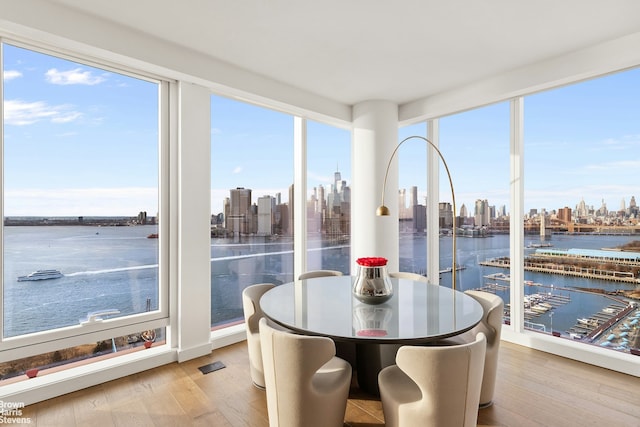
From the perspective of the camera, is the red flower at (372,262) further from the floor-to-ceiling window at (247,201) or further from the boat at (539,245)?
the boat at (539,245)

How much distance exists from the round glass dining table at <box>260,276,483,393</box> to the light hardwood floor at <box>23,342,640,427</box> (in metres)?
0.71

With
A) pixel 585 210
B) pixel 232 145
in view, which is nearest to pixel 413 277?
pixel 585 210

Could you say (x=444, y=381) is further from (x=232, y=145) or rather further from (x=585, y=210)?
(x=232, y=145)

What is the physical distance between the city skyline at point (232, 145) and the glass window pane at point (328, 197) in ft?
0.35

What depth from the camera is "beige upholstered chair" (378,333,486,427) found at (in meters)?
1.61

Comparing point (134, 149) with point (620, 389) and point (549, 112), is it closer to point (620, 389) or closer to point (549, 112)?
point (549, 112)

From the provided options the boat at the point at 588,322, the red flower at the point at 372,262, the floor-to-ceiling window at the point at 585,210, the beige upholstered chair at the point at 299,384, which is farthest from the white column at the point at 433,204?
the beige upholstered chair at the point at 299,384

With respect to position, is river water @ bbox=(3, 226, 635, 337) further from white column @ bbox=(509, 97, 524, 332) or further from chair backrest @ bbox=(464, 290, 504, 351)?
chair backrest @ bbox=(464, 290, 504, 351)

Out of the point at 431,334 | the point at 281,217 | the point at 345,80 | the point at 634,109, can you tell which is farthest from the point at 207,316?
the point at 634,109

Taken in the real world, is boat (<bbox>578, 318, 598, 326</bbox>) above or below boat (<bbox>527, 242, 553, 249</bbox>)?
below

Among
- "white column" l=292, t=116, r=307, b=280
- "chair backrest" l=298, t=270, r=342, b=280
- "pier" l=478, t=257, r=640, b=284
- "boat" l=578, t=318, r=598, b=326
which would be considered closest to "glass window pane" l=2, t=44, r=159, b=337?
"chair backrest" l=298, t=270, r=342, b=280

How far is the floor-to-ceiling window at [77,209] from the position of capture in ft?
8.28

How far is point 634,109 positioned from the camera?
121 inches

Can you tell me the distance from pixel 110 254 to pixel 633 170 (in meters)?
4.84
